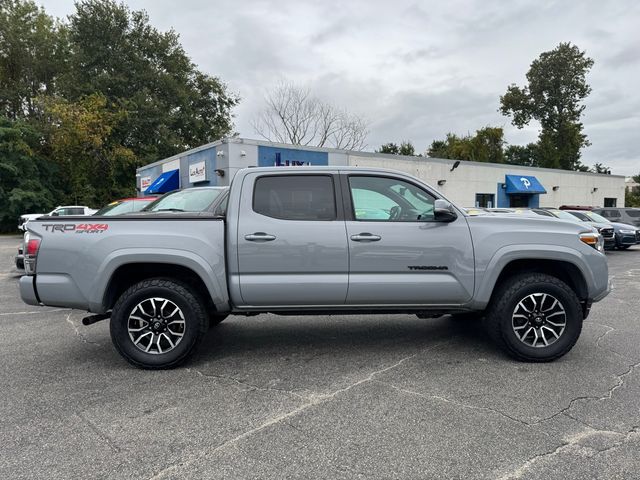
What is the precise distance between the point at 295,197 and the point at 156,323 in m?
1.77

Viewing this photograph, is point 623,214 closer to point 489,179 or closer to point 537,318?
point 489,179

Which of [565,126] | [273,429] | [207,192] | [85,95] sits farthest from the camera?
[565,126]

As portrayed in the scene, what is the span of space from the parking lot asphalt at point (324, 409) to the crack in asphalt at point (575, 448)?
0.04 feet

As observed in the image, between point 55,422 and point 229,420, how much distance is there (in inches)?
49.0

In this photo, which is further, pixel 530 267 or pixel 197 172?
pixel 197 172

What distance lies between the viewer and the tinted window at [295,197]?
4305 mm

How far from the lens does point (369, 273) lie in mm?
4230

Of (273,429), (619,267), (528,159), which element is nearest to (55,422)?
(273,429)

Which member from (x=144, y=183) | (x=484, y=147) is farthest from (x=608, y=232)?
(x=484, y=147)

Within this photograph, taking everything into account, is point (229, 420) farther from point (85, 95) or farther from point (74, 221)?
point (85, 95)

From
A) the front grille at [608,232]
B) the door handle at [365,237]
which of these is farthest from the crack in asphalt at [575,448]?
the front grille at [608,232]

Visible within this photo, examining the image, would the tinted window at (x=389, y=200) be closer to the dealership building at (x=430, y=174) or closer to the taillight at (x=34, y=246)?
the taillight at (x=34, y=246)

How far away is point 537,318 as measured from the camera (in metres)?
4.34

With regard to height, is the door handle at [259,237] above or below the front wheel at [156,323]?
above
